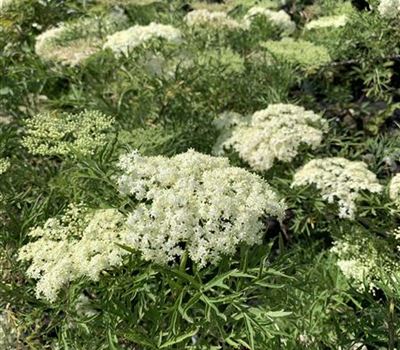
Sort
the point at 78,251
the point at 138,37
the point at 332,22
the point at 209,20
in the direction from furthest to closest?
the point at 209,20, the point at 332,22, the point at 138,37, the point at 78,251

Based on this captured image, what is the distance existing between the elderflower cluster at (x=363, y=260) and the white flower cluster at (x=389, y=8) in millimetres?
1975

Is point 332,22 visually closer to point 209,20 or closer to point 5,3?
point 209,20

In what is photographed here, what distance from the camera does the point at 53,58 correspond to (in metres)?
6.35

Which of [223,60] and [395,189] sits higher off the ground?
[395,189]

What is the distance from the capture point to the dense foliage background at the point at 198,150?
3.39 m

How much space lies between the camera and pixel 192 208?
321 cm

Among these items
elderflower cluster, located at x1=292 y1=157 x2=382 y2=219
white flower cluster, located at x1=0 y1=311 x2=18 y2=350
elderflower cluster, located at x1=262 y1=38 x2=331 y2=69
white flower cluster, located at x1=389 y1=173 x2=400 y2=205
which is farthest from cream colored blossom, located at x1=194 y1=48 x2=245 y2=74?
white flower cluster, located at x1=0 y1=311 x2=18 y2=350

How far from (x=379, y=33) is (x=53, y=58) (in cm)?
305

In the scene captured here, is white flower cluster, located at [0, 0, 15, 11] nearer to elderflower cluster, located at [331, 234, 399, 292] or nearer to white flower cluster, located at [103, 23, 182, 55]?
white flower cluster, located at [103, 23, 182, 55]

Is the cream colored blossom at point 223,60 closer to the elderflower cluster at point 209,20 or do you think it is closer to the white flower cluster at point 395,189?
the elderflower cluster at point 209,20

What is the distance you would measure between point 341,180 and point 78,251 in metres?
2.22

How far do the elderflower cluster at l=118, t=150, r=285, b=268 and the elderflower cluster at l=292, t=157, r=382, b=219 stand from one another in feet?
4.33

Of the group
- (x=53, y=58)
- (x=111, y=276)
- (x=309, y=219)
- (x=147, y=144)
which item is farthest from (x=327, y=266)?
(x=53, y=58)

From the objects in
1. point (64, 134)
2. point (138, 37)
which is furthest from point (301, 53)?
point (64, 134)
